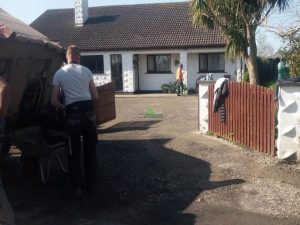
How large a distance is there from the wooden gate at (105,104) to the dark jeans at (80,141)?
208 inches

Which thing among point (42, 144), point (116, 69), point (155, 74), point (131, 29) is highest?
point (131, 29)

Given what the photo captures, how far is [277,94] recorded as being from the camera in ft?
24.1

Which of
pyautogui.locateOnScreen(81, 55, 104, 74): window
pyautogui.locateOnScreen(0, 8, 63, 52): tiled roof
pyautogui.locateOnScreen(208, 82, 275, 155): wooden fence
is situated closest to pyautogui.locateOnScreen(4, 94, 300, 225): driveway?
pyautogui.locateOnScreen(208, 82, 275, 155): wooden fence

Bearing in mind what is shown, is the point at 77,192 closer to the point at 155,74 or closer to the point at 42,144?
the point at 42,144

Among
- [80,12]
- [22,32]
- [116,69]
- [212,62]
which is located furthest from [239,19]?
[80,12]

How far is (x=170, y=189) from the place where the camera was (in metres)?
6.10

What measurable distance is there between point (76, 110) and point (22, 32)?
192cm

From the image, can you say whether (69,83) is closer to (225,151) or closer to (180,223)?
(180,223)

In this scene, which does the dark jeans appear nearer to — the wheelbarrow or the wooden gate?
Answer: the wheelbarrow

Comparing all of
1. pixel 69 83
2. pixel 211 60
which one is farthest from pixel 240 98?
pixel 211 60

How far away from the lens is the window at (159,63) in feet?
84.2

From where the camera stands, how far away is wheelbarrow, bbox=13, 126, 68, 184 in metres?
6.09

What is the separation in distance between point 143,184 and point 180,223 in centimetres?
149

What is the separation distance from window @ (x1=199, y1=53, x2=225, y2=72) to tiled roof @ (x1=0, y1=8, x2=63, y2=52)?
17846 mm
